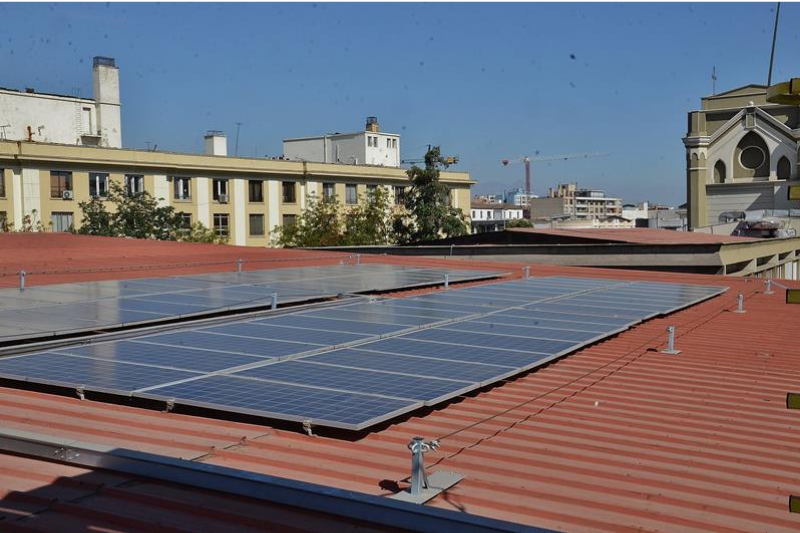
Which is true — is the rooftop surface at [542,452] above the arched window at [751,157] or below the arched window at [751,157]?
below

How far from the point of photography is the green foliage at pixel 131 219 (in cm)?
4825

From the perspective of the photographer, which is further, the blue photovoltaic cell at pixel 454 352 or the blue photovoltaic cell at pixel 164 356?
the blue photovoltaic cell at pixel 454 352

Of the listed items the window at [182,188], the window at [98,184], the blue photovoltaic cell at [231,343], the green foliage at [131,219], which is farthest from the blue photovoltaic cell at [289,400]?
the window at [182,188]

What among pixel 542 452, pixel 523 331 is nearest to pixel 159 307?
pixel 523 331

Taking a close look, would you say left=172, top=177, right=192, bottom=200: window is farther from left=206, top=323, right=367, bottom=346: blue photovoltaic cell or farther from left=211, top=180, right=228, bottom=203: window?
left=206, top=323, right=367, bottom=346: blue photovoltaic cell

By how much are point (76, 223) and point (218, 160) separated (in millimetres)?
11663

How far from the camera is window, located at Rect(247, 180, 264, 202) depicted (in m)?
64.2

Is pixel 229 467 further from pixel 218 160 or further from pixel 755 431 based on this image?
pixel 218 160

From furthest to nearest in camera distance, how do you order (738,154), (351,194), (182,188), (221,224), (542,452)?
(351,194), (221,224), (738,154), (182,188), (542,452)

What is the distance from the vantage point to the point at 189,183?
60531 millimetres

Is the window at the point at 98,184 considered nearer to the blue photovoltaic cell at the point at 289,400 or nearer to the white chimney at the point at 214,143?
the white chimney at the point at 214,143

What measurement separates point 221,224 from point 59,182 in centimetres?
1227

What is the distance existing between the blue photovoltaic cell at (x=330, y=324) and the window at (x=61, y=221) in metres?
46.6

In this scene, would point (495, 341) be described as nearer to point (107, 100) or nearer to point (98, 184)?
point (98, 184)
